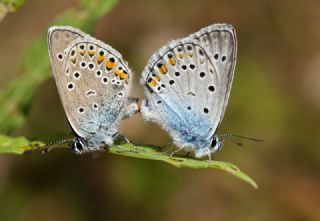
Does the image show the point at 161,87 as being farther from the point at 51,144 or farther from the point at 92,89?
the point at 51,144

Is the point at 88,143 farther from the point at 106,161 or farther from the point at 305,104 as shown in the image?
the point at 305,104

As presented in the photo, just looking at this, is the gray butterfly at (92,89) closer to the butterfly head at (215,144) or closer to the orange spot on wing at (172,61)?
the orange spot on wing at (172,61)

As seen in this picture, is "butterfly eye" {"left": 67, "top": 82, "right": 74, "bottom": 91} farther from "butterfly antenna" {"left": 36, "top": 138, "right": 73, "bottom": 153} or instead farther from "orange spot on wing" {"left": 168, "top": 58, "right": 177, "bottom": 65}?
"orange spot on wing" {"left": 168, "top": 58, "right": 177, "bottom": 65}

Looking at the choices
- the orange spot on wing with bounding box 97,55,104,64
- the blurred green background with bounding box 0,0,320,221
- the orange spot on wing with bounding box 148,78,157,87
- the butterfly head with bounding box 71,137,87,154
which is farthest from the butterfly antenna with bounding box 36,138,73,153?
the blurred green background with bounding box 0,0,320,221

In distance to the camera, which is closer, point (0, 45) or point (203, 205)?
point (203, 205)

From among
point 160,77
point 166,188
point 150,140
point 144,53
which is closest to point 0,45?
point 144,53

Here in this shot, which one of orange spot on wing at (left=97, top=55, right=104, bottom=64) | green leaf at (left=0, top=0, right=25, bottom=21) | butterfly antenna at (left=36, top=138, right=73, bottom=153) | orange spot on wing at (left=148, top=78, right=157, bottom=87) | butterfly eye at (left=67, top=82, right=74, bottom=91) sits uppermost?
green leaf at (left=0, top=0, right=25, bottom=21)

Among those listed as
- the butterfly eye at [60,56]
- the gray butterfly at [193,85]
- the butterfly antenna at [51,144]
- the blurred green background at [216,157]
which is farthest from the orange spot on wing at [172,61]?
the blurred green background at [216,157]

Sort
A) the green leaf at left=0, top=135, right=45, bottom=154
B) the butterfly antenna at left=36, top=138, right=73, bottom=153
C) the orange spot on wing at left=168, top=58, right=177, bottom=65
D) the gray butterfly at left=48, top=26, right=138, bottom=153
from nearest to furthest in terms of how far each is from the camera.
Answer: the green leaf at left=0, top=135, right=45, bottom=154 < the butterfly antenna at left=36, top=138, right=73, bottom=153 < the gray butterfly at left=48, top=26, right=138, bottom=153 < the orange spot on wing at left=168, top=58, right=177, bottom=65
